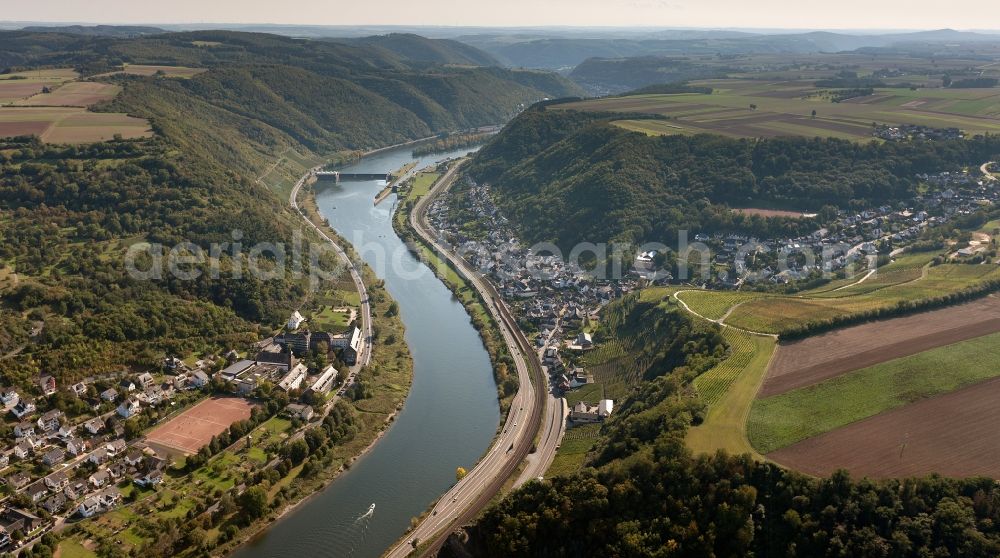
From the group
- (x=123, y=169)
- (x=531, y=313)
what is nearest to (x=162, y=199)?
(x=123, y=169)

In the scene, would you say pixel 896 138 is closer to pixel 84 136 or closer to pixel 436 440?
pixel 436 440

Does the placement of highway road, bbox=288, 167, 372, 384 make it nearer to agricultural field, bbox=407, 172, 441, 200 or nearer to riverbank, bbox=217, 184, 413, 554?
riverbank, bbox=217, 184, 413, 554

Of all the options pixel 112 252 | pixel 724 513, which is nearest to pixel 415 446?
pixel 724 513

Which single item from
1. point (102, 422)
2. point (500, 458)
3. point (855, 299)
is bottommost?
point (500, 458)

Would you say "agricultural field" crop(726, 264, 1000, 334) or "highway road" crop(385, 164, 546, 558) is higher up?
"agricultural field" crop(726, 264, 1000, 334)

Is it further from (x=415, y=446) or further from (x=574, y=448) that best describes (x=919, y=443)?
(x=415, y=446)

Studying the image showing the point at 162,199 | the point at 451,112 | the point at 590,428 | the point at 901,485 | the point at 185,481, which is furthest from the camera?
the point at 451,112

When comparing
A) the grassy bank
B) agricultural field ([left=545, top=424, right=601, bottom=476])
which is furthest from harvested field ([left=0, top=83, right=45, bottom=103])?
agricultural field ([left=545, top=424, right=601, bottom=476])
